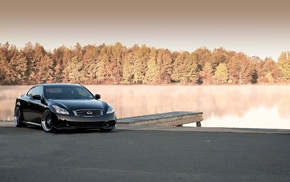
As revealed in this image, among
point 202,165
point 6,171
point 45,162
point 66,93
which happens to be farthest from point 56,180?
point 66,93

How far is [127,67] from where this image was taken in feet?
463

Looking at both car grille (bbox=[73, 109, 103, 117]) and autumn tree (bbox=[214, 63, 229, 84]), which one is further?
autumn tree (bbox=[214, 63, 229, 84])

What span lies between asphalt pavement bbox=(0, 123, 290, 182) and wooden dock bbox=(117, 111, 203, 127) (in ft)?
14.6

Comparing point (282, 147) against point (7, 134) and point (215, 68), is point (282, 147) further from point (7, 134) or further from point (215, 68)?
point (215, 68)

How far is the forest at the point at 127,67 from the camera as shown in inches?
5517

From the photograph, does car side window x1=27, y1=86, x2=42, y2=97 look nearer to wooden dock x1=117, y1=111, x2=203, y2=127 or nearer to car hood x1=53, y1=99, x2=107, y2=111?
car hood x1=53, y1=99, x2=107, y2=111

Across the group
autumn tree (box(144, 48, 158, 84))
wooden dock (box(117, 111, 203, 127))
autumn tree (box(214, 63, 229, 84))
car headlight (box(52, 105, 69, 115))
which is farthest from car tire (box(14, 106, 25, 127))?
autumn tree (box(214, 63, 229, 84))

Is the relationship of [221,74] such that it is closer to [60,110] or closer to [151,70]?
[151,70]

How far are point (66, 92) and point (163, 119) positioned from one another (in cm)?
674

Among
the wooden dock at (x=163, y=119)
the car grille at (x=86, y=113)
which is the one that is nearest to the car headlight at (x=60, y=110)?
the car grille at (x=86, y=113)

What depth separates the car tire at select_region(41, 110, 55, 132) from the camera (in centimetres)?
Answer: 1661

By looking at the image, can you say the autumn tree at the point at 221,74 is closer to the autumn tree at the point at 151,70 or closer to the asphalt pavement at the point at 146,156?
the autumn tree at the point at 151,70

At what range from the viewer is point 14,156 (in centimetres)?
1146

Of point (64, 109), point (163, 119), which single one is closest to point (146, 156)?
point (64, 109)
